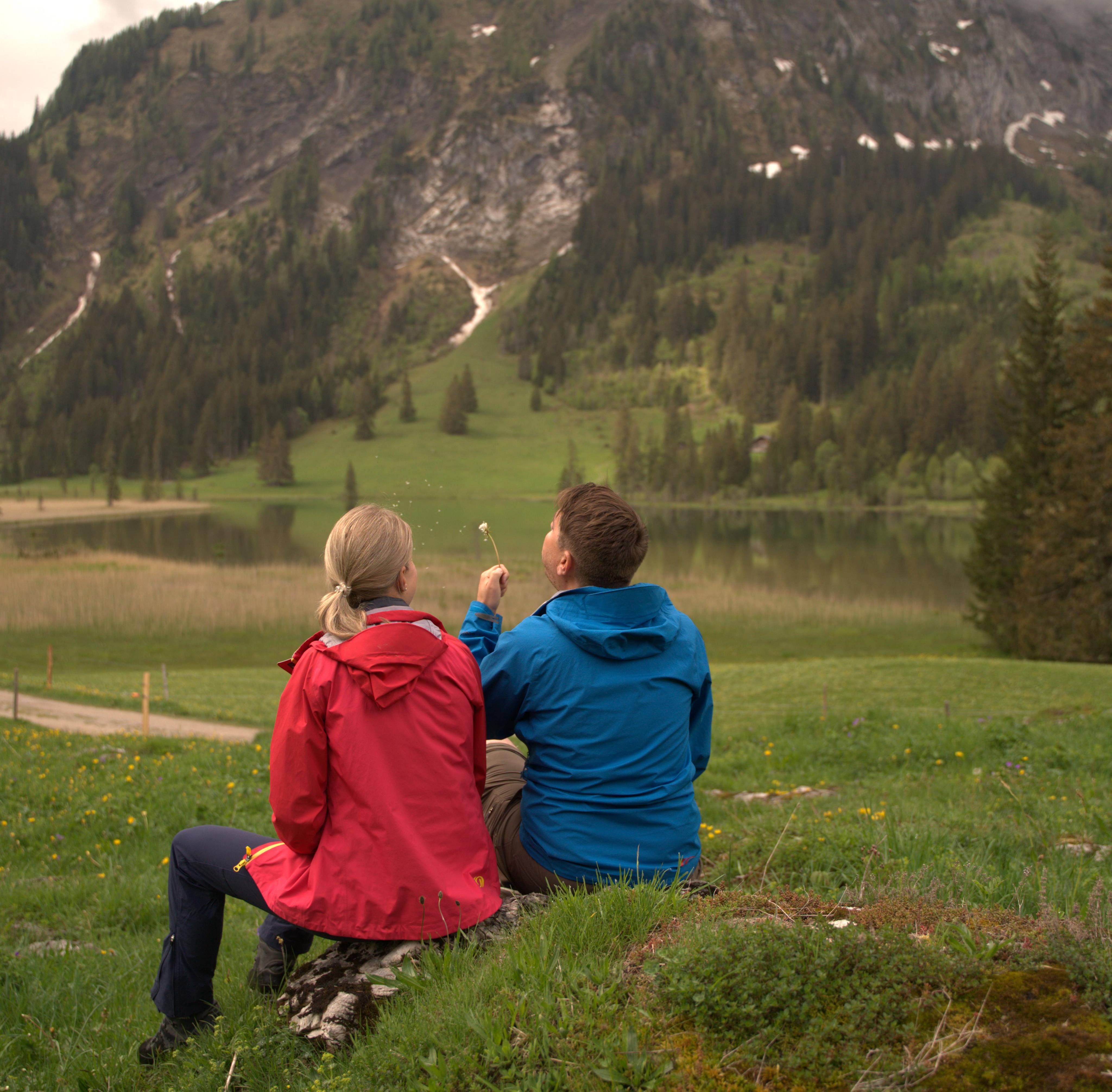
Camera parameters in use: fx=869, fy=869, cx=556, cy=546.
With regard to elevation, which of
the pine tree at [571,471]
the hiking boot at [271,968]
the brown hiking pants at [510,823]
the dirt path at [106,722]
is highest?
the pine tree at [571,471]

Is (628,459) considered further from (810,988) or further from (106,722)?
(810,988)

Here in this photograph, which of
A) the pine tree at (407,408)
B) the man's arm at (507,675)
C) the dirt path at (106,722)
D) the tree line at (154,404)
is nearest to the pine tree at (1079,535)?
the dirt path at (106,722)

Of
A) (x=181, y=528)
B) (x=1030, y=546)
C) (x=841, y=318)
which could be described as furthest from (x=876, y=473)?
(x=1030, y=546)

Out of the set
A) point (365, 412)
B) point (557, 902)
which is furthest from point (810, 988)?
point (365, 412)

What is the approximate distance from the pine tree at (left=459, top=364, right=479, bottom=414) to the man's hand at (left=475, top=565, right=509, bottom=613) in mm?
152443

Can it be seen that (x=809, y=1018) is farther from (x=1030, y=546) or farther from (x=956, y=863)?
(x=1030, y=546)

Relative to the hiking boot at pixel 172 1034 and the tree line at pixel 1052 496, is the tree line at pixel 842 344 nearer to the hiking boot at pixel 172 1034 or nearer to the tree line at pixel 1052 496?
the tree line at pixel 1052 496

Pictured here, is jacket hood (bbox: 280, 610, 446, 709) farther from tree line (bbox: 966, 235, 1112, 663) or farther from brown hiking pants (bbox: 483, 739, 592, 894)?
tree line (bbox: 966, 235, 1112, 663)

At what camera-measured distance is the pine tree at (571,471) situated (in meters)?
107

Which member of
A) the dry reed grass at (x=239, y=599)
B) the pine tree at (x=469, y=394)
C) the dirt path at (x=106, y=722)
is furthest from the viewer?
the pine tree at (x=469, y=394)

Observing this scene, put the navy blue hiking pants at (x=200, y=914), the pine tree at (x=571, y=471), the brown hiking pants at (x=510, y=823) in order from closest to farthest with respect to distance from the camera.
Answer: the navy blue hiking pants at (x=200, y=914)
the brown hiking pants at (x=510, y=823)
the pine tree at (x=571, y=471)

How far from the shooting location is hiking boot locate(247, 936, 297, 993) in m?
3.64

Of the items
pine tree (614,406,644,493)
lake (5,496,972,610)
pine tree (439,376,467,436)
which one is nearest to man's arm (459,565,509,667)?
lake (5,496,972,610)

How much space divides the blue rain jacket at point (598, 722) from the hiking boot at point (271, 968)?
112 centimetres
